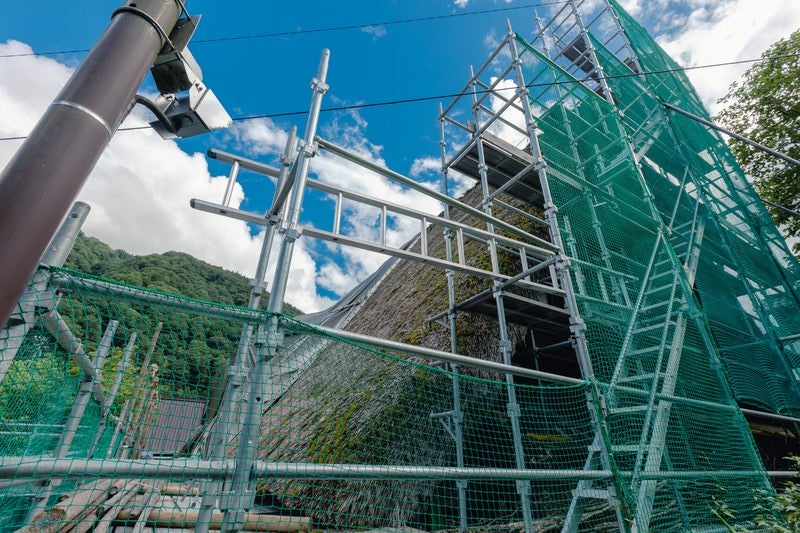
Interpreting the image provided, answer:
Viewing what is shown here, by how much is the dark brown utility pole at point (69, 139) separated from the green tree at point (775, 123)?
39.2ft

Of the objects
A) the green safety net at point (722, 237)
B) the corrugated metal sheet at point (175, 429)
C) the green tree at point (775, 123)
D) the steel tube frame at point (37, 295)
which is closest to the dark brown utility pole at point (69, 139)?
the steel tube frame at point (37, 295)

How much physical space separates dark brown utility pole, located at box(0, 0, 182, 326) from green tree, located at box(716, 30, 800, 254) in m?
11.9

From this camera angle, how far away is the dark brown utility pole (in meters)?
1.01

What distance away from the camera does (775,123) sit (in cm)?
927

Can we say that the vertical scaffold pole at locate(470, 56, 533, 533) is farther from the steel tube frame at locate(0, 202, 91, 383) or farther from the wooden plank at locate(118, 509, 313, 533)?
the steel tube frame at locate(0, 202, 91, 383)

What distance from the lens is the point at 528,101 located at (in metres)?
4.64

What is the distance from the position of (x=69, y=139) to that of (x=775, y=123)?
45.7 feet

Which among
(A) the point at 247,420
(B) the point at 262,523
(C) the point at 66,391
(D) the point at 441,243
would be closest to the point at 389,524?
(B) the point at 262,523

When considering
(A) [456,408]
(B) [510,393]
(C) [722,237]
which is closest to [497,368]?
(B) [510,393]

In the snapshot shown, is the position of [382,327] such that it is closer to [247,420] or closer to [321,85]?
[321,85]

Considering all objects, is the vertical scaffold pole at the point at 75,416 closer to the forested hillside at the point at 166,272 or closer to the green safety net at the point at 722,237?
the green safety net at the point at 722,237

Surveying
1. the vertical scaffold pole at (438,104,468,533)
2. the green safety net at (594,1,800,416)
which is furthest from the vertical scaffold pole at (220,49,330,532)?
the green safety net at (594,1,800,416)

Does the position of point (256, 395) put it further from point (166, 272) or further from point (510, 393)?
point (166, 272)

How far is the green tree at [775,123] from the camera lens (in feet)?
28.5
